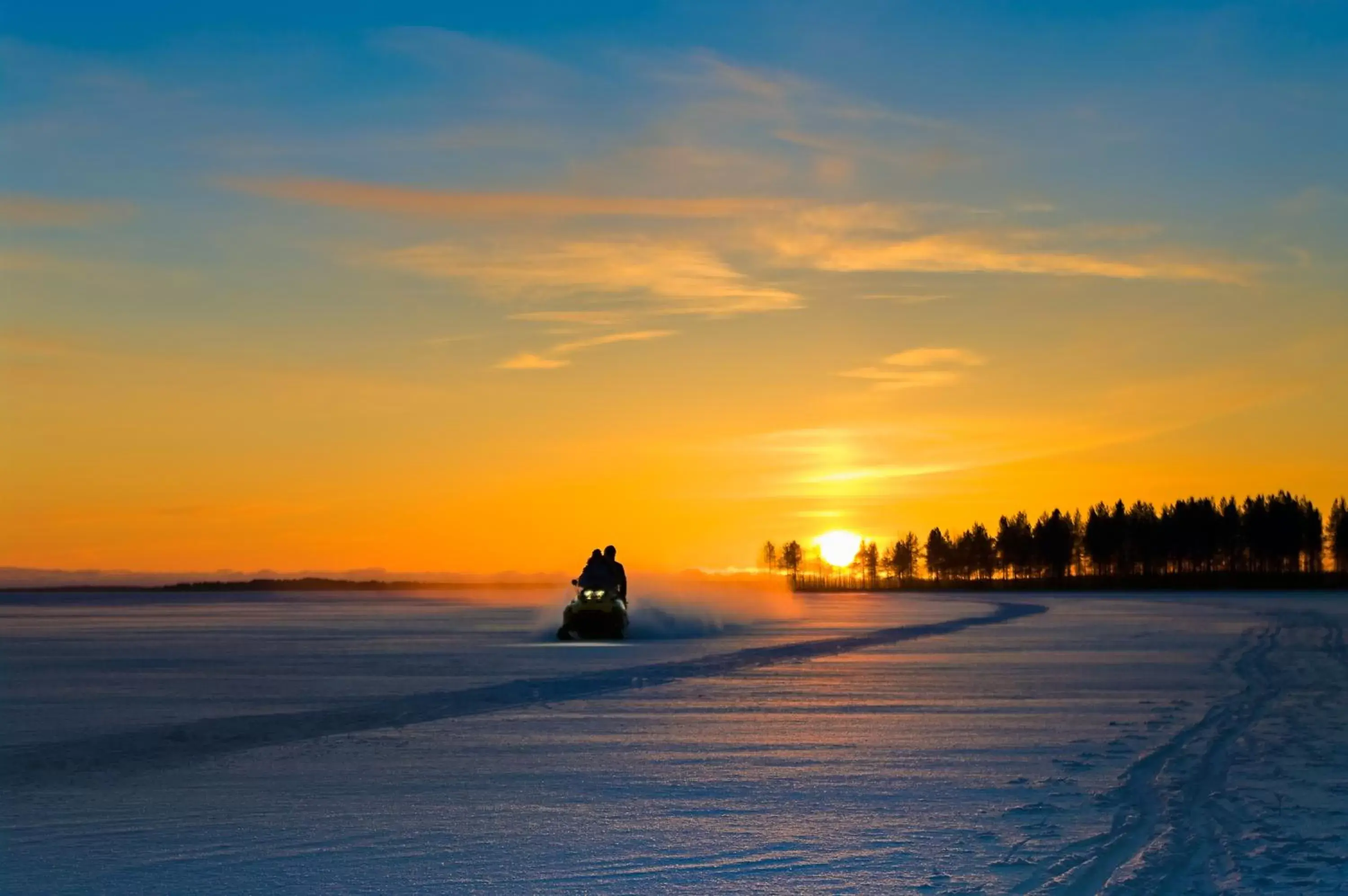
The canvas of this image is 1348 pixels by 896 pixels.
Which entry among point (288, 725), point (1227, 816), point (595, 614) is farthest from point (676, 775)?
point (595, 614)

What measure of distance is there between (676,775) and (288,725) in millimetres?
7057

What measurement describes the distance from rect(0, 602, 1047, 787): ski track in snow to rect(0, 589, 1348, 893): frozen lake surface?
0.26ft

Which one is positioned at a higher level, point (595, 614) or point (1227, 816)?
point (595, 614)

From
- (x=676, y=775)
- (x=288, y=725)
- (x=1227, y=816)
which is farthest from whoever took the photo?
(x=288, y=725)

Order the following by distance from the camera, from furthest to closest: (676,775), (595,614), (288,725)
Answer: (595,614) → (288,725) → (676,775)

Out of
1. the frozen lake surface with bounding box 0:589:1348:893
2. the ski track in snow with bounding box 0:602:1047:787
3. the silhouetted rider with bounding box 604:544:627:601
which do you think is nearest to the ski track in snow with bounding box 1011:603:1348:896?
the frozen lake surface with bounding box 0:589:1348:893

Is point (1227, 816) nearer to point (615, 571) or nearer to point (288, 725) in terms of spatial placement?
point (288, 725)

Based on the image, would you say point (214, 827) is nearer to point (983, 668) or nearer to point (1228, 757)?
point (1228, 757)

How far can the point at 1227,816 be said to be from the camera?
11797 mm

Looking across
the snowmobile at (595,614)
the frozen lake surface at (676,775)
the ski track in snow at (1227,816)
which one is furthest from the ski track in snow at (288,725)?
the snowmobile at (595,614)

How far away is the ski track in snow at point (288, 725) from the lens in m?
15.7

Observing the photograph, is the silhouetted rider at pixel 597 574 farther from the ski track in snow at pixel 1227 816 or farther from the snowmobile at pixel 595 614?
the ski track in snow at pixel 1227 816

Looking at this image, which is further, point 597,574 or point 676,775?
point 597,574

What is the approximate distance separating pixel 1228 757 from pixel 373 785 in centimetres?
924
